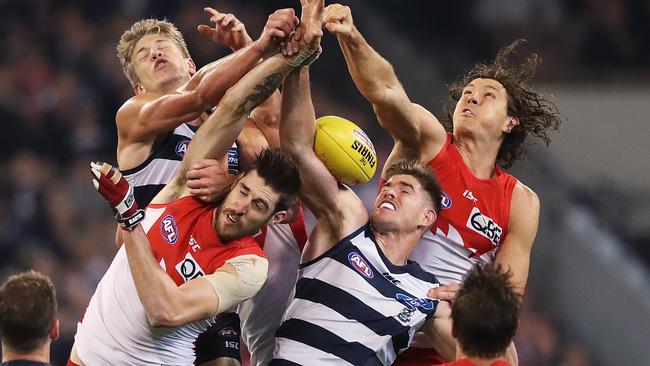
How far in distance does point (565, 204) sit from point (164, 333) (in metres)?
6.61

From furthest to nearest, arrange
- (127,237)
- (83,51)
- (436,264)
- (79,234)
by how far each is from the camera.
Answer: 1. (83,51)
2. (79,234)
3. (436,264)
4. (127,237)

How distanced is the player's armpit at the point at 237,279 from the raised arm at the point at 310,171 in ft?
1.47

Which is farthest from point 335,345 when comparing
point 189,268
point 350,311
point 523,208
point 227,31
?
point 227,31

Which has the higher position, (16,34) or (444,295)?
(16,34)

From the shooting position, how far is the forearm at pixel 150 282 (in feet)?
16.9

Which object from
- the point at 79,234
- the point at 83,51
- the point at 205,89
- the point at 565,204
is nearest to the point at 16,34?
the point at 83,51

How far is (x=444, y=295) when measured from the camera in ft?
19.1

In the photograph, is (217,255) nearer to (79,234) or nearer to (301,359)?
(301,359)

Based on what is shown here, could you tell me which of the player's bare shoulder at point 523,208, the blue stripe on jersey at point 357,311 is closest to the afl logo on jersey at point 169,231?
the blue stripe on jersey at point 357,311

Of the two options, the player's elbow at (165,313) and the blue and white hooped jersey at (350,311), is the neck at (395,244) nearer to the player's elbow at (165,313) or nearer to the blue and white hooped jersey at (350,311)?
the blue and white hooped jersey at (350,311)

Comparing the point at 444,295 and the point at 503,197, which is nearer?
the point at 444,295

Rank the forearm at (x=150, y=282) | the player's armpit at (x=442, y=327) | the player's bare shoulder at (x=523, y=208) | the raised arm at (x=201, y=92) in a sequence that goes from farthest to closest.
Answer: the player's bare shoulder at (x=523, y=208), the player's armpit at (x=442, y=327), the raised arm at (x=201, y=92), the forearm at (x=150, y=282)

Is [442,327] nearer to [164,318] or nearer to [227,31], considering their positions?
[164,318]

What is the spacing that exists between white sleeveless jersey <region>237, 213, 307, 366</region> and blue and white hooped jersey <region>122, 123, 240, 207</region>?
25.7 inches
